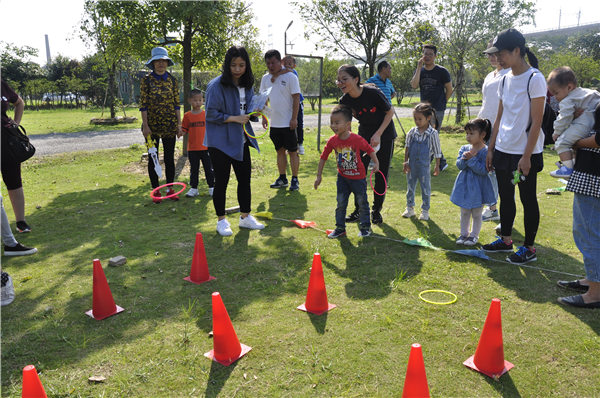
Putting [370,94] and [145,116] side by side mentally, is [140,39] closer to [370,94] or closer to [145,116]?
[145,116]

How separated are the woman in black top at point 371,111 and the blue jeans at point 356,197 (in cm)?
48

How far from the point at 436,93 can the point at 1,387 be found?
290 inches

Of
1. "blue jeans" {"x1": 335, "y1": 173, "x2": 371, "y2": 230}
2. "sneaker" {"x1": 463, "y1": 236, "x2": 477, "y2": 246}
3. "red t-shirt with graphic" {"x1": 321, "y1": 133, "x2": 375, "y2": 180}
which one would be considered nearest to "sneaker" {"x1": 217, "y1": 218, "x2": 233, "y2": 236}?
"blue jeans" {"x1": 335, "y1": 173, "x2": 371, "y2": 230}

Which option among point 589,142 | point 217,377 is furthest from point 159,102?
point 589,142

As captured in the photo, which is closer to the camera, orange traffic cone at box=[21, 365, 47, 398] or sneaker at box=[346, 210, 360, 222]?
orange traffic cone at box=[21, 365, 47, 398]

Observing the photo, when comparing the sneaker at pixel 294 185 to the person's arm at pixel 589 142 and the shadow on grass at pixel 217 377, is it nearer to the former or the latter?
the person's arm at pixel 589 142

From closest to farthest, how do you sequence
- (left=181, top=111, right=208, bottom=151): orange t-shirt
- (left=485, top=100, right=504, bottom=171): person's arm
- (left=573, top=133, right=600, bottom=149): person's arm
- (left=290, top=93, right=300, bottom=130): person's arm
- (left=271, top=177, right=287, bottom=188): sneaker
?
1. (left=573, top=133, right=600, bottom=149): person's arm
2. (left=485, top=100, right=504, bottom=171): person's arm
3. (left=290, top=93, right=300, bottom=130): person's arm
4. (left=181, top=111, right=208, bottom=151): orange t-shirt
5. (left=271, top=177, right=287, bottom=188): sneaker

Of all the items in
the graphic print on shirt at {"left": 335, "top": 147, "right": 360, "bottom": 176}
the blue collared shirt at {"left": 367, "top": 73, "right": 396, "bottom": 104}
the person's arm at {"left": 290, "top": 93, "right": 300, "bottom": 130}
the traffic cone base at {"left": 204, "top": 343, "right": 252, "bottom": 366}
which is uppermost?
the blue collared shirt at {"left": 367, "top": 73, "right": 396, "bottom": 104}

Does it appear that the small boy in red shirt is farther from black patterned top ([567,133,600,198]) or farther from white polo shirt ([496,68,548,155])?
black patterned top ([567,133,600,198])

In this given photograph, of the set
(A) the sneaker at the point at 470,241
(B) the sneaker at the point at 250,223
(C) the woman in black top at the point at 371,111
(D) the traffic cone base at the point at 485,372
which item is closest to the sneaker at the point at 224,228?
(B) the sneaker at the point at 250,223

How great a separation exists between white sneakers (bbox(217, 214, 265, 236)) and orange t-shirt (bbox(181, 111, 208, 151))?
2282 mm

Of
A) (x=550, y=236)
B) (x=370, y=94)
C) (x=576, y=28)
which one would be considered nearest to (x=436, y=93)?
(x=370, y=94)

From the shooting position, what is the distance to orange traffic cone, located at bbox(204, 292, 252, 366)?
9.14ft

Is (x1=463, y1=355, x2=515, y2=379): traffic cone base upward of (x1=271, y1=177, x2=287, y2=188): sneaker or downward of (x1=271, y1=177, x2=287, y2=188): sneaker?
downward
